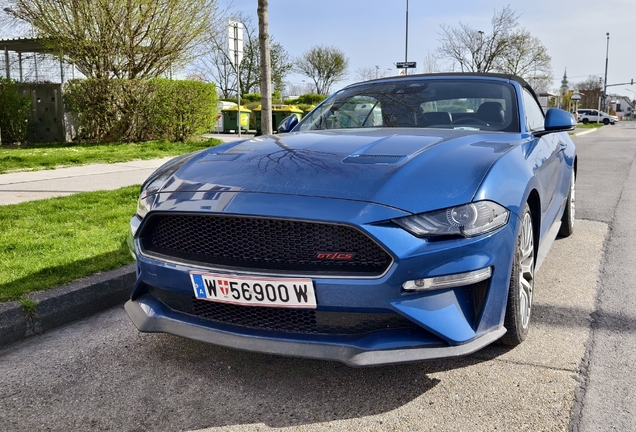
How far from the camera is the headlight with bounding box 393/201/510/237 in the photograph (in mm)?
2268

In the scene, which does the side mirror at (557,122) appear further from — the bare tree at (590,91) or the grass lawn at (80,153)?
the bare tree at (590,91)

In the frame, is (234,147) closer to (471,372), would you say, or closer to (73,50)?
(471,372)

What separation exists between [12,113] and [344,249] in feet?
47.7

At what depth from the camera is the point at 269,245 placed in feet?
7.86

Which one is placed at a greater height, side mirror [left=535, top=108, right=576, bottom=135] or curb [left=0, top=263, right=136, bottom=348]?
side mirror [left=535, top=108, right=576, bottom=135]

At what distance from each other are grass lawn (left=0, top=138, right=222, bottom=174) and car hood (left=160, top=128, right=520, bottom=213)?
306 inches

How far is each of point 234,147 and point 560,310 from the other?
211cm

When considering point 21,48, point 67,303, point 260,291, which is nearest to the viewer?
point 260,291

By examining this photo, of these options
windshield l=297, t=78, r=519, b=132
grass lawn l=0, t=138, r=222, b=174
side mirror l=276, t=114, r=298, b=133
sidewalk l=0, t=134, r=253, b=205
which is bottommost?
sidewalk l=0, t=134, r=253, b=205

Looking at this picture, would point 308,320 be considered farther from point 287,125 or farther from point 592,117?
point 592,117

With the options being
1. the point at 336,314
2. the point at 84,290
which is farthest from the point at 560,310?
the point at 84,290

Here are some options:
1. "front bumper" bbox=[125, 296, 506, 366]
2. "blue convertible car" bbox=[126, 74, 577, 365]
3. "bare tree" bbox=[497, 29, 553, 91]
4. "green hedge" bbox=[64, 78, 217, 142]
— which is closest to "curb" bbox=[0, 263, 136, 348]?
"blue convertible car" bbox=[126, 74, 577, 365]

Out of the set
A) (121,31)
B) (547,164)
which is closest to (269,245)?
(547,164)

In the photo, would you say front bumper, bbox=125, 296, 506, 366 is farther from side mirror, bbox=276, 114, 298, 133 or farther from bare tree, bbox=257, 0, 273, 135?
bare tree, bbox=257, 0, 273, 135
